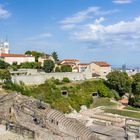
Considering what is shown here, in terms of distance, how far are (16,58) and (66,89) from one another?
19126mm

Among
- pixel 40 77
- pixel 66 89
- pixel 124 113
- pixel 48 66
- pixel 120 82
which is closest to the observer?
pixel 124 113

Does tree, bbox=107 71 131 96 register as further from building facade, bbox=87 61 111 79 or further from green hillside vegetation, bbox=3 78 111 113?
building facade, bbox=87 61 111 79

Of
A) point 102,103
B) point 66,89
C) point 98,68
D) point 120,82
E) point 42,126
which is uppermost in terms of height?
point 98,68

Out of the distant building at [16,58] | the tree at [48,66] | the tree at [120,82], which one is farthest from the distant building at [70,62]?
the tree at [120,82]

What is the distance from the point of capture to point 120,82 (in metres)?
36.7

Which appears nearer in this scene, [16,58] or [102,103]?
[102,103]

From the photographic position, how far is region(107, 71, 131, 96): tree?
120ft

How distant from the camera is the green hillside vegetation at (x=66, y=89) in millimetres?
29031

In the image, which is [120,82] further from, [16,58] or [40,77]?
[16,58]

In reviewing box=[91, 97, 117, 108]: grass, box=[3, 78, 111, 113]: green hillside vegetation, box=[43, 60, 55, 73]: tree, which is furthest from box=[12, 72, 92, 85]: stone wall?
box=[91, 97, 117, 108]: grass

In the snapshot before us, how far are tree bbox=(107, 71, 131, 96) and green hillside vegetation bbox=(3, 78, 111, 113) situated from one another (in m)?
1.10

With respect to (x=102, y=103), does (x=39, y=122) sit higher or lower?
higher

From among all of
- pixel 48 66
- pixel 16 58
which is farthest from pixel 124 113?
pixel 16 58

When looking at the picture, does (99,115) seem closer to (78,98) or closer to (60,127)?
(78,98)
